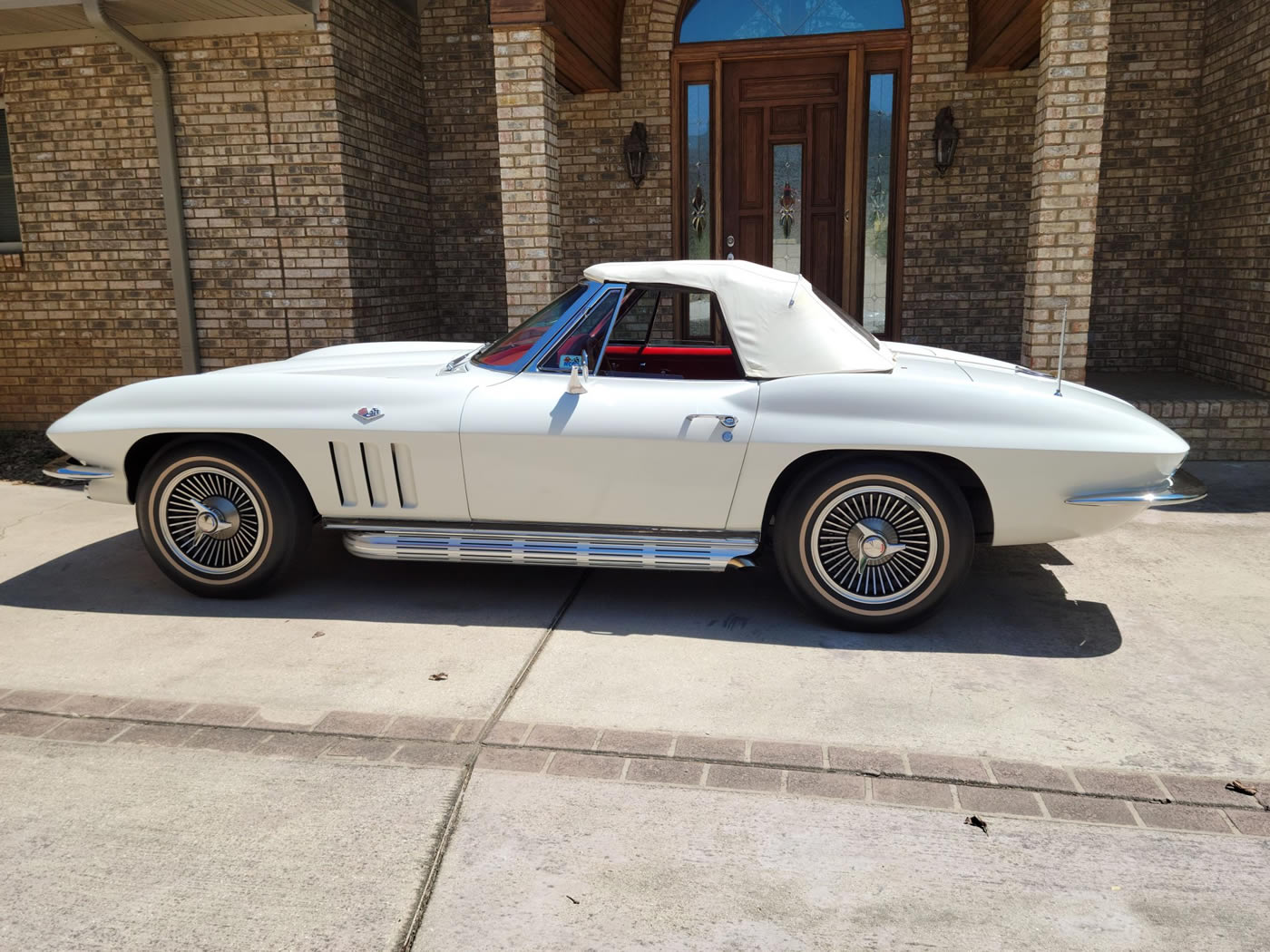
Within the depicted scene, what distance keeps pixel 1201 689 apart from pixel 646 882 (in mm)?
2326

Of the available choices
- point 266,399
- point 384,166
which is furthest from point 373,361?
point 384,166

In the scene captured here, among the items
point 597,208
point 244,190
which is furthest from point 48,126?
point 597,208

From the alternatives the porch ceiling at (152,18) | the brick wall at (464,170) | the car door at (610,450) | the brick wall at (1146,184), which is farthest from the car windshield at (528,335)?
the brick wall at (1146,184)

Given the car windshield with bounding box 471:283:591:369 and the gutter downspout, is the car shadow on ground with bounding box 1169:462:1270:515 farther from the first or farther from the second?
the gutter downspout

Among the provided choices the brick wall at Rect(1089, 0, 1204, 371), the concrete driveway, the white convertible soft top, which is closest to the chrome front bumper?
the concrete driveway

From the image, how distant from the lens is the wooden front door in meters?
9.22

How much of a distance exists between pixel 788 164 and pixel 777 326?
569cm

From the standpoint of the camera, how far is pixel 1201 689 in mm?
3602

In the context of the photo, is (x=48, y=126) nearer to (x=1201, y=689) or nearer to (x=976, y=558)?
(x=976, y=558)

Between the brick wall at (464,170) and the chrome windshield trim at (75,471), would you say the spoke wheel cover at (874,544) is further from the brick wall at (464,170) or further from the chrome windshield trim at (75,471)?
the brick wall at (464,170)

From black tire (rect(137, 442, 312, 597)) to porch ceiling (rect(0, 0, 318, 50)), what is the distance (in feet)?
14.8

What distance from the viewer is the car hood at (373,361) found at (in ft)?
15.1

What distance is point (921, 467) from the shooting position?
405cm

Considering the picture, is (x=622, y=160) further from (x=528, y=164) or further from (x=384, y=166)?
(x=528, y=164)
